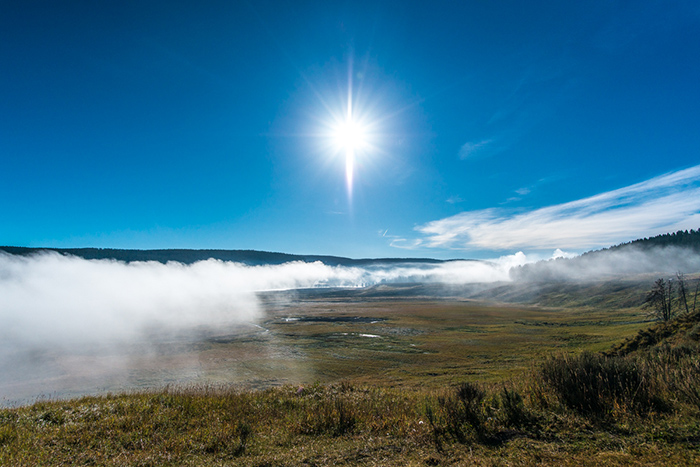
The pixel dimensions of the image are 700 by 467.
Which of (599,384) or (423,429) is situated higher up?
(599,384)

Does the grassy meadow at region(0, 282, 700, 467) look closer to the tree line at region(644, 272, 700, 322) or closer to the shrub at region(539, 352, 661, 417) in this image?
the shrub at region(539, 352, 661, 417)

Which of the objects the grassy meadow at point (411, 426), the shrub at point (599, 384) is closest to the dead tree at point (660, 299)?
the shrub at point (599, 384)

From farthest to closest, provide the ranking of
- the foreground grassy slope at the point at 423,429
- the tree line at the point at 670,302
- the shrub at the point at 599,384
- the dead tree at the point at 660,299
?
the tree line at the point at 670,302 → the dead tree at the point at 660,299 → the shrub at the point at 599,384 → the foreground grassy slope at the point at 423,429

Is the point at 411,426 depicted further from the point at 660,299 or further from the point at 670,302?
the point at 670,302

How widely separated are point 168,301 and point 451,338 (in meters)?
126

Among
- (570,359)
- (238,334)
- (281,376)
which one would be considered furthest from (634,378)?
(238,334)

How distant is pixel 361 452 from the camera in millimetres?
6859

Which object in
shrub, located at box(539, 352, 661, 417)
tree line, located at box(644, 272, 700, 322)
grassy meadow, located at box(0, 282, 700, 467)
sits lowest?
tree line, located at box(644, 272, 700, 322)

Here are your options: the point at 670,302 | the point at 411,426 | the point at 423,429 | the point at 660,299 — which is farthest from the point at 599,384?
the point at 670,302

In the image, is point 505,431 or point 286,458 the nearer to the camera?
point 286,458

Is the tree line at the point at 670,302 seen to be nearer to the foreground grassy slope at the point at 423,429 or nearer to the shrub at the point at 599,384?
the shrub at the point at 599,384

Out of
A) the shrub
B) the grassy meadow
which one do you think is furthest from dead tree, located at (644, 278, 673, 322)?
the grassy meadow

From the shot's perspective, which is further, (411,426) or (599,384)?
(599,384)

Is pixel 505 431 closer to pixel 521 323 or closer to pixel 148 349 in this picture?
pixel 148 349
